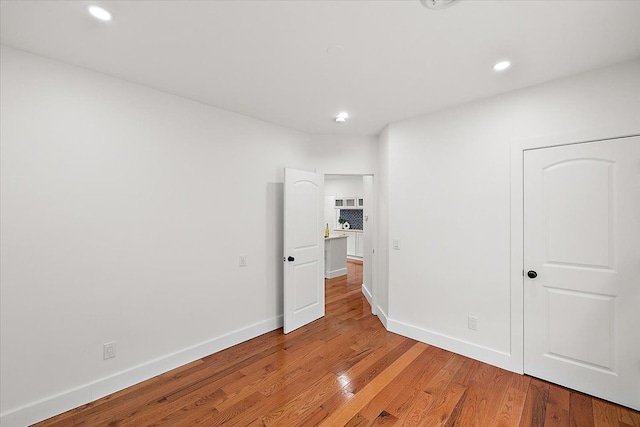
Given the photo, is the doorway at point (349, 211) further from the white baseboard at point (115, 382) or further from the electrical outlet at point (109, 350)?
the electrical outlet at point (109, 350)

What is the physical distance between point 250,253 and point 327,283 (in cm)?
281

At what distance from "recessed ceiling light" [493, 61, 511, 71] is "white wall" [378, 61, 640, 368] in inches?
22.3

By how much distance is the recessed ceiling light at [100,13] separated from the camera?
5.18 ft

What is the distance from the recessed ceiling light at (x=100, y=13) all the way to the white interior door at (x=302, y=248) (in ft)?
6.94

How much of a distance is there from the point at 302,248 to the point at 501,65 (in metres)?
2.79

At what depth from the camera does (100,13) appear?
63.7 inches

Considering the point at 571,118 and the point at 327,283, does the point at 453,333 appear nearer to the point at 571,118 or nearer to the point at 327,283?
the point at 571,118

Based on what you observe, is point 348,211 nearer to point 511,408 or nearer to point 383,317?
point 383,317

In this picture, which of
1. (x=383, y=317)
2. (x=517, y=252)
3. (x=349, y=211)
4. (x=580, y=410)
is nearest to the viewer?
(x=580, y=410)

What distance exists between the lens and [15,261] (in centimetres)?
195

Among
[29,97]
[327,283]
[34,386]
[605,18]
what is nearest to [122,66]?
[29,97]

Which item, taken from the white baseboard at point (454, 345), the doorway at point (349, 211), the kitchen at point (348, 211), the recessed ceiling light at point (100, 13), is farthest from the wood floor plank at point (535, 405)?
the kitchen at point (348, 211)

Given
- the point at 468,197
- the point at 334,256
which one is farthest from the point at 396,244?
the point at 334,256

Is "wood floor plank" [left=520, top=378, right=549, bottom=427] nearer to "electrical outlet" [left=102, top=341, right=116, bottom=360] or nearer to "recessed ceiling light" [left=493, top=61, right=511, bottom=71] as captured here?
"recessed ceiling light" [left=493, top=61, right=511, bottom=71]
